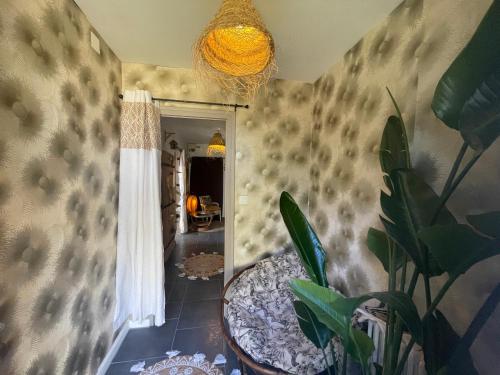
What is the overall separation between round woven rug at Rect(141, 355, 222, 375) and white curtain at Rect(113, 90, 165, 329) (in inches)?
17.0

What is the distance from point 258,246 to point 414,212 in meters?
1.72

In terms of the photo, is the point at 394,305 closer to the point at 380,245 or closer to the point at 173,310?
the point at 380,245

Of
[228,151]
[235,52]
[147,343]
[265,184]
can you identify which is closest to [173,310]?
[147,343]

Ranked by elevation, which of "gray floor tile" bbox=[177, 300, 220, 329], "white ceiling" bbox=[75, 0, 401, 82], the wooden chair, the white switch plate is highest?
"white ceiling" bbox=[75, 0, 401, 82]

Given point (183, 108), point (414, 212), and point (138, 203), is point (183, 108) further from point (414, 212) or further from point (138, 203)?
point (414, 212)

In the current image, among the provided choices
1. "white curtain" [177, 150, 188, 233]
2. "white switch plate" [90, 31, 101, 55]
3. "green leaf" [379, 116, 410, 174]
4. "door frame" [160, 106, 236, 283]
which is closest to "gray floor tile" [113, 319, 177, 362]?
"door frame" [160, 106, 236, 283]

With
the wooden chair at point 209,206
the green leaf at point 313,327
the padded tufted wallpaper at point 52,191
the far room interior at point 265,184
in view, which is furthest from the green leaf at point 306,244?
the wooden chair at point 209,206

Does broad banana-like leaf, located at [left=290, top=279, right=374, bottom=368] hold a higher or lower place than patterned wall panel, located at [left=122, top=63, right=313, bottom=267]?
lower

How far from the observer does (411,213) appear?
0.57 meters

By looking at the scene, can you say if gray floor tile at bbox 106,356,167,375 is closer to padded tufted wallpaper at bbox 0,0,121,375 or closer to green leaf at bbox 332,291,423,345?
padded tufted wallpaper at bbox 0,0,121,375

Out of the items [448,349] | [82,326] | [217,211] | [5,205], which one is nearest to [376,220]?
[448,349]

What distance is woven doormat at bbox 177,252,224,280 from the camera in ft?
9.64

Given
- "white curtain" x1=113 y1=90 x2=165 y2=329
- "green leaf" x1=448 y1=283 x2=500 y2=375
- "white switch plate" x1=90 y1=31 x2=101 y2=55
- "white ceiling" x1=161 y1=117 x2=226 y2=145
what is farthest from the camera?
"white ceiling" x1=161 y1=117 x2=226 y2=145

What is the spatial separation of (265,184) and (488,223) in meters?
1.70
